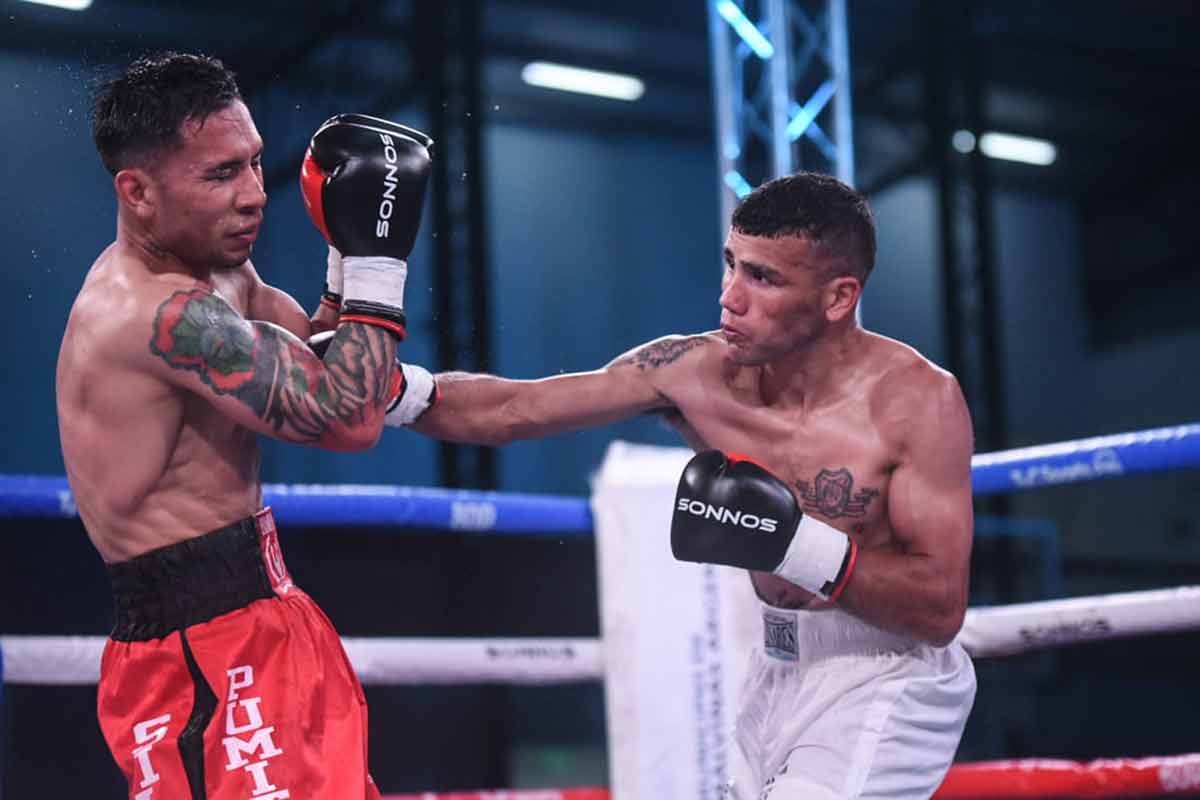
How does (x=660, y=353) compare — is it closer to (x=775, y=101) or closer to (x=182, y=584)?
(x=182, y=584)

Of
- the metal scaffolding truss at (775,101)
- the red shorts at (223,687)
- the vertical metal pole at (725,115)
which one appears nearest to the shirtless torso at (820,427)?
the red shorts at (223,687)

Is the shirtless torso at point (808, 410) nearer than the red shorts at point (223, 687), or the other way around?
the red shorts at point (223, 687)

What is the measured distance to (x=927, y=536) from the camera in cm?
215

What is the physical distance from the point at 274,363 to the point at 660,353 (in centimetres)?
87

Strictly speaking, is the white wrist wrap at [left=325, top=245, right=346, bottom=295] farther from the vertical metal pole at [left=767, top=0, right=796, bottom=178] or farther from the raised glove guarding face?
the vertical metal pole at [left=767, top=0, right=796, bottom=178]

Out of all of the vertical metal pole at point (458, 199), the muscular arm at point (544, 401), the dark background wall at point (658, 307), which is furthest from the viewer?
the vertical metal pole at point (458, 199)

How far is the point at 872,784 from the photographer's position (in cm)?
203

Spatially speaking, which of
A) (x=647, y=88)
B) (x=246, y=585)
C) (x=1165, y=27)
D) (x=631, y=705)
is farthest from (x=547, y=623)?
(x=1165, y=27)

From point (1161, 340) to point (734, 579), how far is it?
11.7 meters

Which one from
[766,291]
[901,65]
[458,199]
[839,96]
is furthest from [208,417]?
[901,65]

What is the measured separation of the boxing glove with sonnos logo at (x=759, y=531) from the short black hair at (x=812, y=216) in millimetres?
435

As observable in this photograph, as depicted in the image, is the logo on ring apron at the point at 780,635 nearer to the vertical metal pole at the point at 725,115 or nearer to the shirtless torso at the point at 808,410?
the shirtless torso at the point at 808,410

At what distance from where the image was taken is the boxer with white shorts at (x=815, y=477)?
6.70ft

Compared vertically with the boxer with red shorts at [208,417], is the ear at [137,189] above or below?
above
